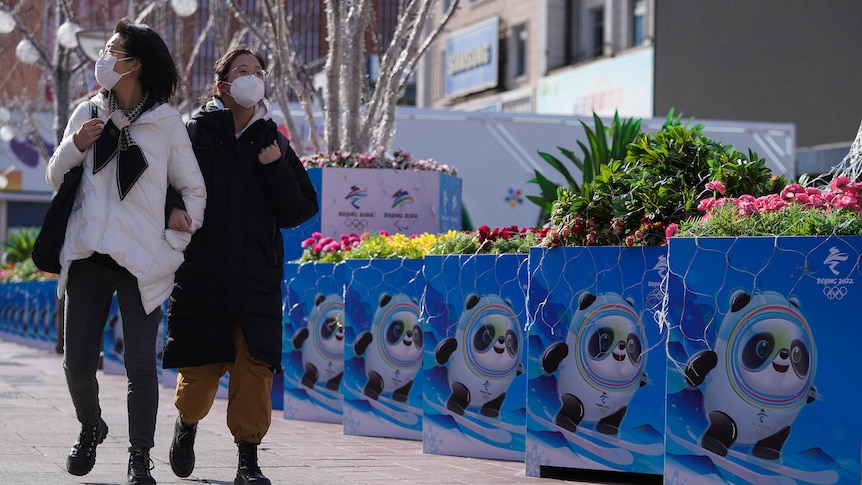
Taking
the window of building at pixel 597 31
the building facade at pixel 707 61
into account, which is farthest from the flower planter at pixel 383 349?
the window of building at pixel 597 31

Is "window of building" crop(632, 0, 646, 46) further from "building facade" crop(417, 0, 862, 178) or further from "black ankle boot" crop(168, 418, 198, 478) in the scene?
"black ankle boot" crop(168, 418, 198, 478)

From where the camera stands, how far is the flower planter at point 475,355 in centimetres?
680

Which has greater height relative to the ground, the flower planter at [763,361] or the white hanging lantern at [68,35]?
the white hanging lantern at [68,35]

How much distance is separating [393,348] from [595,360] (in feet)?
7.31

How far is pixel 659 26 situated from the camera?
35.2 meters

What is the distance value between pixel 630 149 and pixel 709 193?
433 mm

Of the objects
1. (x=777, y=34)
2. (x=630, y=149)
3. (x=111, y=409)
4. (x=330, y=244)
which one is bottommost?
(x=111, y=409)

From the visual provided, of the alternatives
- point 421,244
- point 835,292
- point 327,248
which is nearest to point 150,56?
point 835,292

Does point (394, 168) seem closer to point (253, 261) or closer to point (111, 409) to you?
point (111, 409)

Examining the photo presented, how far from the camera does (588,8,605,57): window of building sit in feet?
125

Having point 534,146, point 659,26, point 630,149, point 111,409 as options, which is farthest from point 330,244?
point 659,26

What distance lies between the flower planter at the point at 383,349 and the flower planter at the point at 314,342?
19.9 inches

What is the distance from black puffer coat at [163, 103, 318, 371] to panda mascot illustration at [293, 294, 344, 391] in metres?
3.60

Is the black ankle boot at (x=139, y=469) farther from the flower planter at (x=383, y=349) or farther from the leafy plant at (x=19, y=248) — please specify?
the leafy plant at (x=19, y=248)
